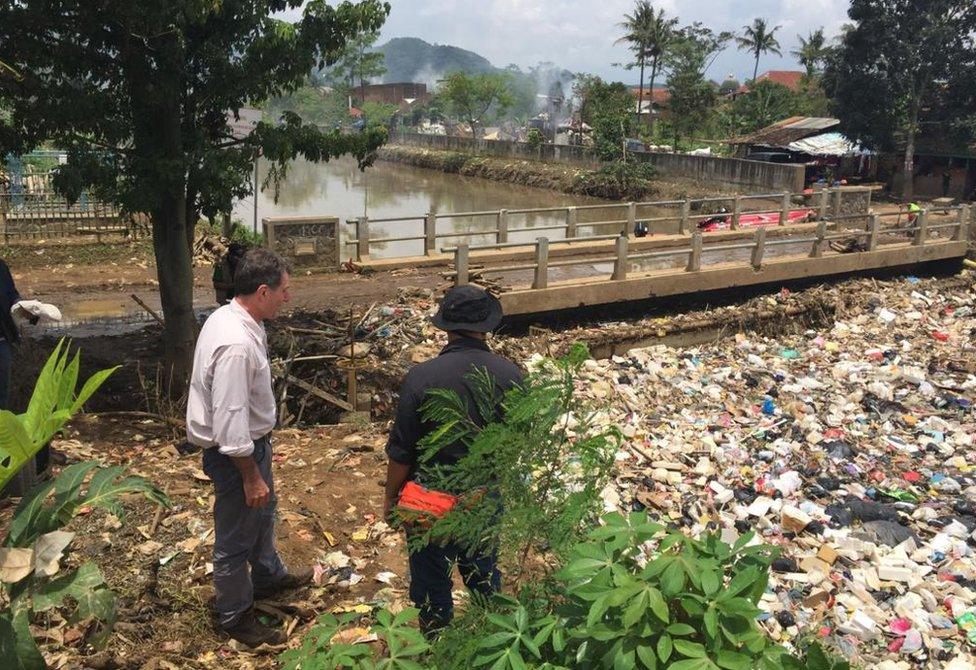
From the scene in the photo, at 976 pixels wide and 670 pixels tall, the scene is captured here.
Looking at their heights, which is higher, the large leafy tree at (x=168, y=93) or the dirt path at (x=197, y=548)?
the large leafy tree at (x=168, y=93)

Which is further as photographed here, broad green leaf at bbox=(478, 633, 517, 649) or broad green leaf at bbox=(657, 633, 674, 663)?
broad green leaf at bbox=(478, 633, 517, 649)

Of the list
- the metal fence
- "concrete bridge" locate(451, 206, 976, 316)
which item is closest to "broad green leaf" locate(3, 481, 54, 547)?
"concrete bridge" locate(451, 206, 976, 316)

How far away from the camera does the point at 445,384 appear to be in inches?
124

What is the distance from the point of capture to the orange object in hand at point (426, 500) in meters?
3.06

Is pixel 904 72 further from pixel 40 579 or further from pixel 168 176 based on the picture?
pixel 40 579

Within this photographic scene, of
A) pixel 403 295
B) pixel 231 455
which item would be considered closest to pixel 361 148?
pixel 403 295

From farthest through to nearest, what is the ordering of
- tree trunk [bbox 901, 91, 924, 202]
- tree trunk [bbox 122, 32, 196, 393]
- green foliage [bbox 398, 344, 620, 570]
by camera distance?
tree trunk [bbox 901, 91, 924, 202] < tree trunk [bbox 122, 32, 196, 393] < green foliage [bbox 398, 344, 620, 570]

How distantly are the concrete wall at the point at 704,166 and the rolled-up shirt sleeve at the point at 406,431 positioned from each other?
27.3 metres

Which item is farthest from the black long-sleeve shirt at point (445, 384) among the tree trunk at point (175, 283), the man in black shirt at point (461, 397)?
the tree trunk at point (175, 283)

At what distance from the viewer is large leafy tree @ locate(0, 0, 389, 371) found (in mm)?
6582

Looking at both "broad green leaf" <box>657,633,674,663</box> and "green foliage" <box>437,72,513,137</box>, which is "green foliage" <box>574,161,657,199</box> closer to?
"green foliage" <box>437,72,513,137</box>

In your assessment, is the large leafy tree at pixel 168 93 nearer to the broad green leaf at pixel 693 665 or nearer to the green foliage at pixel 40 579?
the green foliage at pixel 40 579

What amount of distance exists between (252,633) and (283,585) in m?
0.40

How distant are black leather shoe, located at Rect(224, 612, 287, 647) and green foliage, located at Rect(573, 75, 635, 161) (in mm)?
33393
